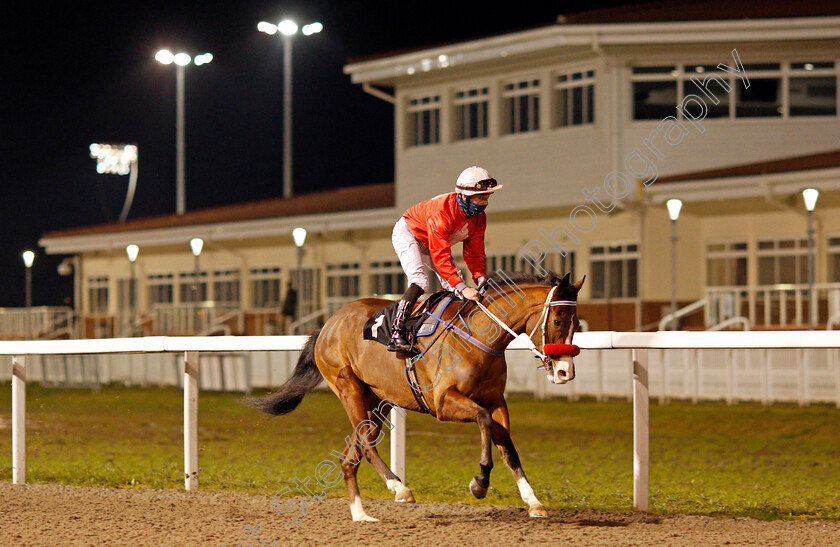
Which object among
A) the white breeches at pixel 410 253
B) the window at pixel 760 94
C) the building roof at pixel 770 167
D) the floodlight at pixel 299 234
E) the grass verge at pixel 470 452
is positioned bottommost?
the grass verge at pixel 470 452

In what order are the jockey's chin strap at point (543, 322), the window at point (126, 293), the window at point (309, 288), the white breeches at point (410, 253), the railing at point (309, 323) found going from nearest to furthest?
the jockey's chin strap at point (543, 322), the white breeches at point (410, 253), the railing at point (309, 323), the window at point (309, 288), the window at point (126, 293)

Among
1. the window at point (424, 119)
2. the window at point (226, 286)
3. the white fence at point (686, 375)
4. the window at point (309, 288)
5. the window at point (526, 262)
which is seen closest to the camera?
the white fence at point (686, 375)


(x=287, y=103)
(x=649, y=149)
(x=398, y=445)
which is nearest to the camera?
(x=398, y=445)

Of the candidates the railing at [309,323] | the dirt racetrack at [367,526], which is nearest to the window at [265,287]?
the railing at [309,323]

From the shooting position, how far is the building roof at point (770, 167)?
17.4 meters

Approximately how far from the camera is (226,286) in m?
28.7

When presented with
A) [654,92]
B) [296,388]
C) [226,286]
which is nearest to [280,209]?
[226,286]

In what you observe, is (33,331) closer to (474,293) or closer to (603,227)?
(603,227)

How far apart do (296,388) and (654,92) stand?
1443 centimetres

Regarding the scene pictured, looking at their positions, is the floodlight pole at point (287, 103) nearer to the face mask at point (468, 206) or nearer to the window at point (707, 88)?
the window at point (707, 88)

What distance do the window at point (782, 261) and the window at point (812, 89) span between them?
256 centimetres

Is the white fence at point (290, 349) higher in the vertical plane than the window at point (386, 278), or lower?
lower

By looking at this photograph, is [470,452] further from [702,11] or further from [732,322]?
[702,11]

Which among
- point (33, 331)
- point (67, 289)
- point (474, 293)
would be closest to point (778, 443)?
point (474, 293)
